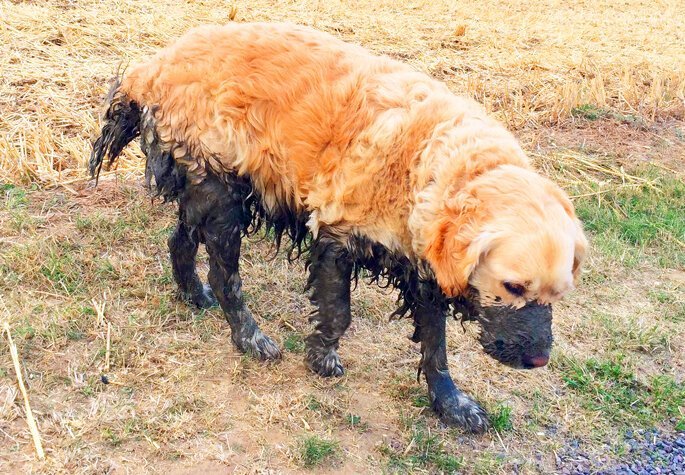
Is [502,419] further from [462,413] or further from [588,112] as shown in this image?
[588,112]

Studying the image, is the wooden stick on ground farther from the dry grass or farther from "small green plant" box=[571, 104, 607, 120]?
"small green plant" box=[571, 104, 607, 120]

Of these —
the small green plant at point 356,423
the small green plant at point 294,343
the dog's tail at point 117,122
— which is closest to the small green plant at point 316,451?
the small green plant at point 356,423

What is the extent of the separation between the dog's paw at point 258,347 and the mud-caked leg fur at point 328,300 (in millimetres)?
252

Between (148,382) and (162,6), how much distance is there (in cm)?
792

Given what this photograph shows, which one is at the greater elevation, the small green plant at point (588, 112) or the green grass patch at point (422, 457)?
the small green plant at point (588, 112)

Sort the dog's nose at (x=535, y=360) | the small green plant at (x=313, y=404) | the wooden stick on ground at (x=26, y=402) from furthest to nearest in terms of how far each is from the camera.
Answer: the small green plant at (x=313, y=404), the wooden stick on ground at (x=26, y=402), the dog's nose at (x=535, y=360)

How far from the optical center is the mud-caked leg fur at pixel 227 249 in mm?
4105

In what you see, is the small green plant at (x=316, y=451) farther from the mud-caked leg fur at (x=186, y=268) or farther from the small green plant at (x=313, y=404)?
the mud-caked leg fur at (x=186, y=268)

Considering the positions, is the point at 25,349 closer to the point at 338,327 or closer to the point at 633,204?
the point at 338,327

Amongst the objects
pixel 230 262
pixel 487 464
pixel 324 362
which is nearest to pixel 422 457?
pixel 487 464

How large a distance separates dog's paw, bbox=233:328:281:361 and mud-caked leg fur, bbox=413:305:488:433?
→ 933 millimetres

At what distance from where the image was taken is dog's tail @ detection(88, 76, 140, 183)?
435cm

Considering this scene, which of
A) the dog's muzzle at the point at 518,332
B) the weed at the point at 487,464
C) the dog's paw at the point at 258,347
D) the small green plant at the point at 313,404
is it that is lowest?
Result: the weed at the point at 487,464

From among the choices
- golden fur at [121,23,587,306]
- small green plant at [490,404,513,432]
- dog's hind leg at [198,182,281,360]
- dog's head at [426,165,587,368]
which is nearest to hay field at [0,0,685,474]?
small green plant at [490,404,513,432]
